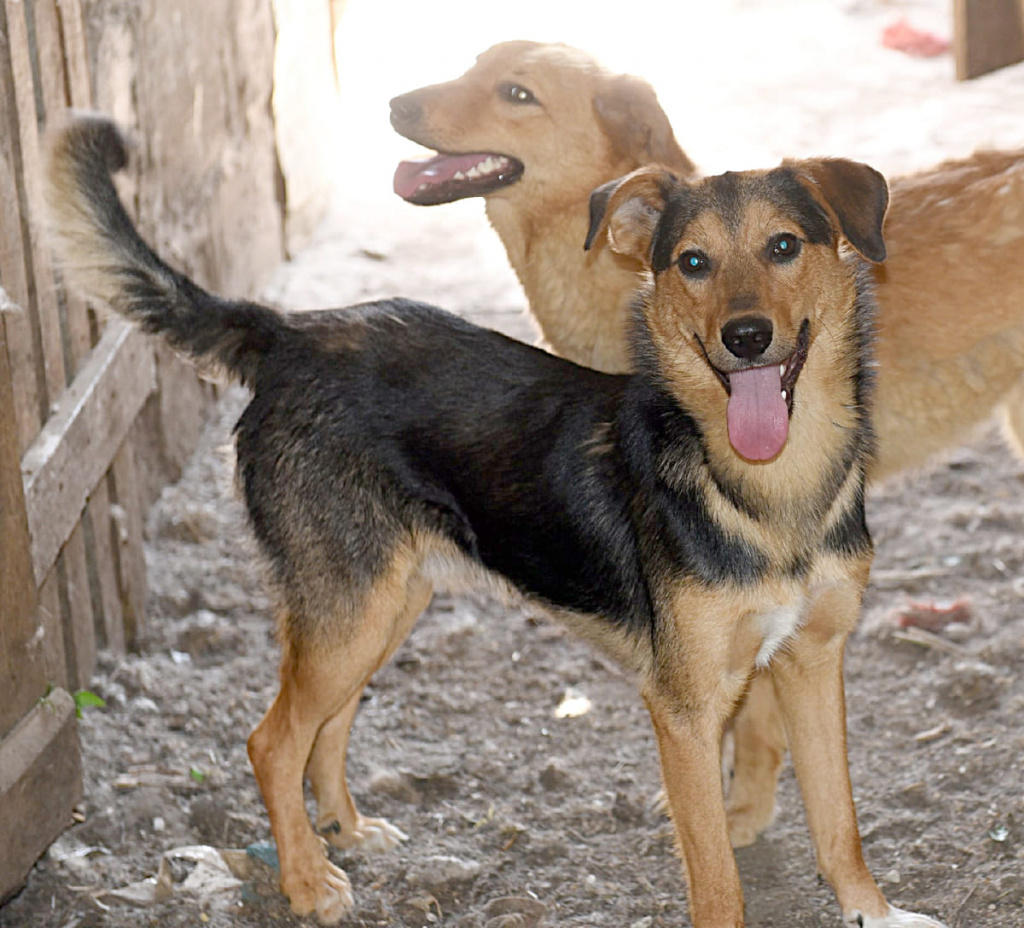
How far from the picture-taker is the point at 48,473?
421 centimetres

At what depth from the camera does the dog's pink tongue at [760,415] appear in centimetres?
324

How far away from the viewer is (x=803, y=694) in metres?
3.60

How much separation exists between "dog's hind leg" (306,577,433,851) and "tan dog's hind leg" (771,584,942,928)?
1154mm

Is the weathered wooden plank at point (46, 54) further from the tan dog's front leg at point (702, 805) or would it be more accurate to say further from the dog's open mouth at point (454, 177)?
the tan dog's front leg at point (702, 805)

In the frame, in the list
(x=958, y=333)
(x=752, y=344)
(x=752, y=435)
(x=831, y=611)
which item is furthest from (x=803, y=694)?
(x=958, y=333)

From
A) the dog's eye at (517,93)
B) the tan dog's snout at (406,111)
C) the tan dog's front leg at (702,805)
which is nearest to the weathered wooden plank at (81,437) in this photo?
the tan dog's snout at (406,111)

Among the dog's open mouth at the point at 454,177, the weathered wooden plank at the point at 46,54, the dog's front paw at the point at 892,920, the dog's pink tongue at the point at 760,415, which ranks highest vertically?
the weathered wooden plank at the point at 46,54

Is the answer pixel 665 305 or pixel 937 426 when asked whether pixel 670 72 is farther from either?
pixel 665 305

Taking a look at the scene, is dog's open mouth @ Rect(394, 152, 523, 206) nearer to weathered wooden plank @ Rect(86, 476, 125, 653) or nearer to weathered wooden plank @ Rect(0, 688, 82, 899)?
weathered wooden plank @ Rect(86, 476, 125, 653)

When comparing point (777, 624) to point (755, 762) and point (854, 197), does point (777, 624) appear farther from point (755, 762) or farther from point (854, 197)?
point (854, 197)

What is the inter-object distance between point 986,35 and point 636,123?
23.3 ft

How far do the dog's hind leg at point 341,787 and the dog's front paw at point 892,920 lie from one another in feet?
4.48

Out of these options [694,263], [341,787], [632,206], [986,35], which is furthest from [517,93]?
[986,35]

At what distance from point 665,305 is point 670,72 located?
9.15 meters
